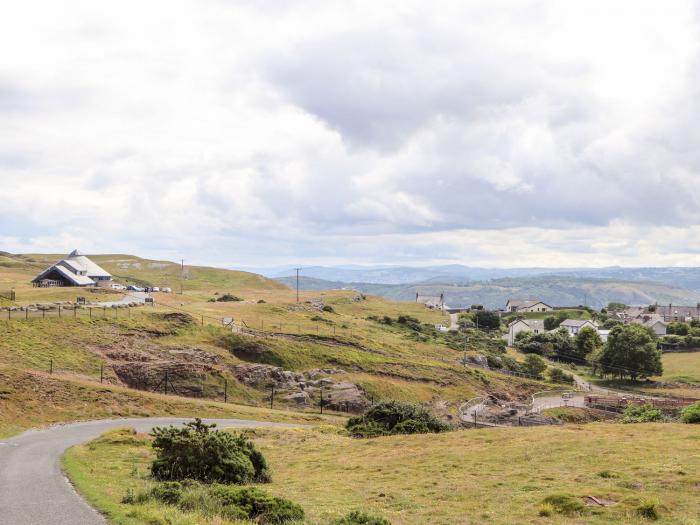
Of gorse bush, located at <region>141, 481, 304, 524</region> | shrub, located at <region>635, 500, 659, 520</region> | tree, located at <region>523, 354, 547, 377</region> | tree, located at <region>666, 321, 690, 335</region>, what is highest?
gorse bush, located at <region>141, 481, 304, 524</region>

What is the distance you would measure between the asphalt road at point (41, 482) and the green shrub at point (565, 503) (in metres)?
14.4

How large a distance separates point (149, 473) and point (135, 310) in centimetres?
6310

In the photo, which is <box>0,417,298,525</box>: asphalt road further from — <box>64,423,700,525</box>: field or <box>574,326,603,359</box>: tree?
<box>574,326,603,359</box>: tree

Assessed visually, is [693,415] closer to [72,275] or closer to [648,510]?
[648,510]

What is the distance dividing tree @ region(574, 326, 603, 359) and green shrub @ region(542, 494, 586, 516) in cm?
13299

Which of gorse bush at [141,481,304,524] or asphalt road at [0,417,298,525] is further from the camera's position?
gorse bush at [141,481,304,524]

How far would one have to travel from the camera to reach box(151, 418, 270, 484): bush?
2502cm

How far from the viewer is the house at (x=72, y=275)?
128 m

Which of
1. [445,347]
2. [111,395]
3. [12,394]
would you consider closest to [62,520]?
[12,394]

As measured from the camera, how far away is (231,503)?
62.8 ft

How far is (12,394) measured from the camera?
149 ft

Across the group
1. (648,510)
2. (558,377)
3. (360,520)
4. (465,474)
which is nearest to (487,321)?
(558,377)

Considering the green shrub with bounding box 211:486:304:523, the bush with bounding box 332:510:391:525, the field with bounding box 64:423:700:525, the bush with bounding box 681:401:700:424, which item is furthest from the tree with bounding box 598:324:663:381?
the green shrub with bounding box 211:486:304:523

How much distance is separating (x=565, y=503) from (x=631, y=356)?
106421 mm
